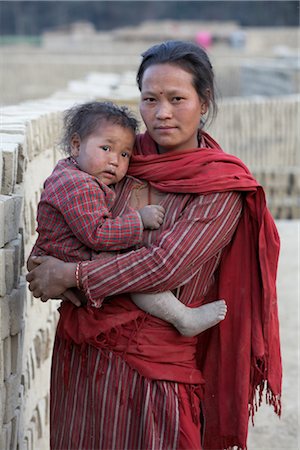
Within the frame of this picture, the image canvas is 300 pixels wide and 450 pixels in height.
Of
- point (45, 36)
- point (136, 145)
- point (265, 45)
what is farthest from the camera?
point (45, 36)

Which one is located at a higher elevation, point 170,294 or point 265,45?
point 265,45

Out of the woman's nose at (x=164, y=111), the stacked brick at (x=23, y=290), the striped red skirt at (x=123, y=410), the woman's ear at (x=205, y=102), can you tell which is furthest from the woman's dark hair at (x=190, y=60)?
the striped red skirt at (x=123, y=410)

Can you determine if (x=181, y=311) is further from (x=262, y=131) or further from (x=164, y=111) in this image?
(x=262, y=131)

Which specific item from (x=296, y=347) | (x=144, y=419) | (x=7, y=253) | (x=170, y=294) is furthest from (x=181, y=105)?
(x=296, y=347)

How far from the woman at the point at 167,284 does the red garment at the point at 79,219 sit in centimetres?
5

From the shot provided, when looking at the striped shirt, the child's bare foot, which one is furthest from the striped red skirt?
the child's bare foot

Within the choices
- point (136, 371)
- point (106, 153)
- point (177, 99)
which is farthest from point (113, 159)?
point (136, 371)

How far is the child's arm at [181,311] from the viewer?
241cm

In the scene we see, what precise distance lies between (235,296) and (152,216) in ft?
1.20

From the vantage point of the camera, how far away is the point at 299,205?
9.13m

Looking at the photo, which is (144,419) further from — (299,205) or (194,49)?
(299,205)

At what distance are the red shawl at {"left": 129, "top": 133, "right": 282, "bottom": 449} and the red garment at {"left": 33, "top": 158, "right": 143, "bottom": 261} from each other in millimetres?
159

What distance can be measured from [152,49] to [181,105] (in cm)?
18

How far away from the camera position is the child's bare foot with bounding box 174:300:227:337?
8.05ft
